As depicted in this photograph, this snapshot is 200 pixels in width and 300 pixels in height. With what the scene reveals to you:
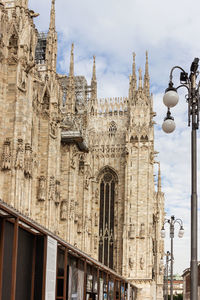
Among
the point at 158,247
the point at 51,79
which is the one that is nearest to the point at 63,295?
the point at 51,79

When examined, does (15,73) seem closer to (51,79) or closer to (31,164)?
(31,164)

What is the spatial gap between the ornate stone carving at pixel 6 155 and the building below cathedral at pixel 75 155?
0.05 meters

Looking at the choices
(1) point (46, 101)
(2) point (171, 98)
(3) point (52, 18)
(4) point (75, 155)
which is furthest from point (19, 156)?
(4) point (75, 155)

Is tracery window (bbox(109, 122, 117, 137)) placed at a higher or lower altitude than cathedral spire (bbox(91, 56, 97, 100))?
lower

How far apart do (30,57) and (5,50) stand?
1.68 meters

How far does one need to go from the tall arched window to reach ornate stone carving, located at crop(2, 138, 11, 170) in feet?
104

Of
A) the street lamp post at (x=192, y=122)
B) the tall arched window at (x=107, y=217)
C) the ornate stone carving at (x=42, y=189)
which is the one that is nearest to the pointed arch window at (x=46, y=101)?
the ornate stone carving at (x=42, y=189)

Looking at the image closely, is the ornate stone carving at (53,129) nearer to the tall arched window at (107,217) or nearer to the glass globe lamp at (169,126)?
the glass globe lamp at (169,126)

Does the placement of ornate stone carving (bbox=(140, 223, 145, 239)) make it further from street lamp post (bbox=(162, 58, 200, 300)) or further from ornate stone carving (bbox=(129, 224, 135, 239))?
street lamp post (bbox=(162, 58, 200, 300))

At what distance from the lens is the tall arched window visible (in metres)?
53.4

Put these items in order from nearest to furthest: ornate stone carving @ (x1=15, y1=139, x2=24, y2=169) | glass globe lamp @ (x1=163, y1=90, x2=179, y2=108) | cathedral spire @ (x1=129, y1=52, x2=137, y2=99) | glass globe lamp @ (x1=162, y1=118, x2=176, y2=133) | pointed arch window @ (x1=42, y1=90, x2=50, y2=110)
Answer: glass globe lamp @ (x1=163, y1=90, x2=179, y2=108), glass globe lamp @ (x1=162, y1=118, x2=176, y2=133), ornate stone carving @ (x1=15, y1=139, x2=24, y2=169), pointed arch window @ (x1=42, y1=90, x2=50, y2=110), cathedral spire @ (x1=129, y1=52, x2=137, y2=99)

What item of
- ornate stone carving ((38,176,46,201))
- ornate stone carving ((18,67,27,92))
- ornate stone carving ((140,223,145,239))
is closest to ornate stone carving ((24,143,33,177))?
ornate stone carving ((18,67,27,92))

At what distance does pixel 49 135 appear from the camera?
3072 centimetres

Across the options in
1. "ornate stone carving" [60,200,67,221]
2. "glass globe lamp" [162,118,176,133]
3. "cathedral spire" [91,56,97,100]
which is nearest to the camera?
"glass globe lamp" [162,118,176,133]
